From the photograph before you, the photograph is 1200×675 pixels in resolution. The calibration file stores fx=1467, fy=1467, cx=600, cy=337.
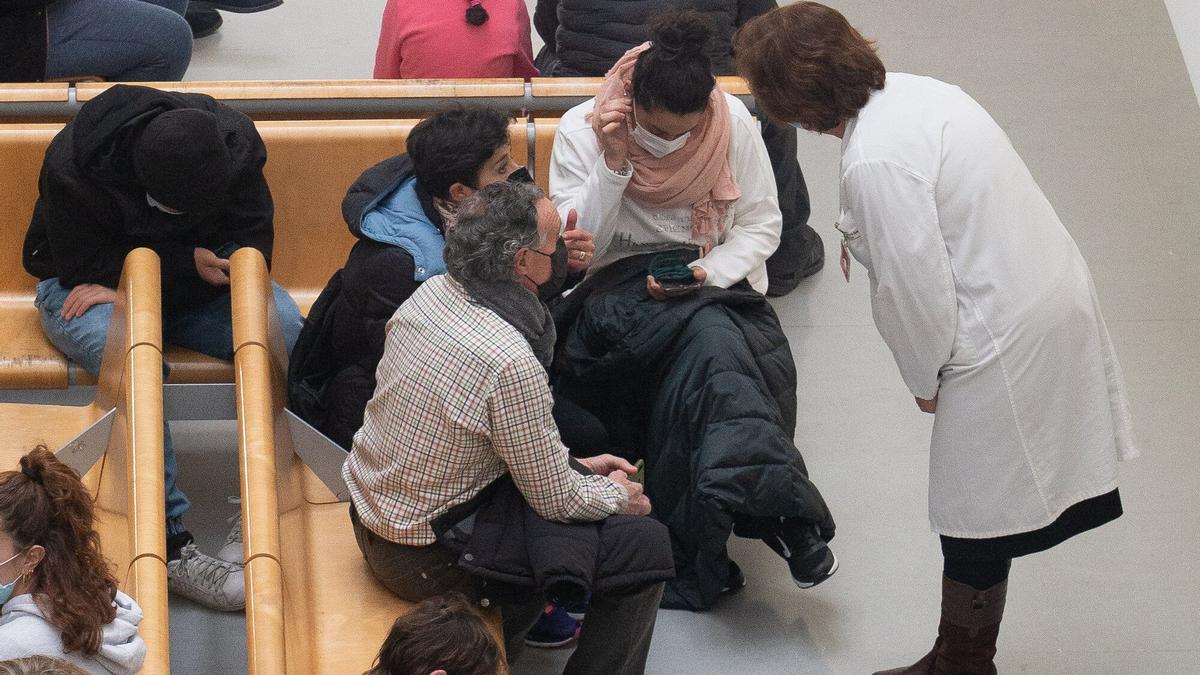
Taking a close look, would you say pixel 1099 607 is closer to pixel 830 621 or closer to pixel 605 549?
pixel 830 621

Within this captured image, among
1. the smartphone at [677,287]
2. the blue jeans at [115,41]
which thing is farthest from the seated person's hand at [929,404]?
the blue jeans at [115,41]

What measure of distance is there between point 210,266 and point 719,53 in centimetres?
177

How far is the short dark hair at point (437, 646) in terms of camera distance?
215cm

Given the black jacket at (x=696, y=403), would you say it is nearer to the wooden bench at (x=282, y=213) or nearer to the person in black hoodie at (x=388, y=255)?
the person in black hoodie at (x=388, y=255)

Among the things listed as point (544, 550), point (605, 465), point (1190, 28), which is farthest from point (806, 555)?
point (1190, 28)

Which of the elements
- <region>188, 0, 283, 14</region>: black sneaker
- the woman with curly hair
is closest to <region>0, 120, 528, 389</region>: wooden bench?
the woman with curly hair

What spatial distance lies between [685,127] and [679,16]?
0.87 feet

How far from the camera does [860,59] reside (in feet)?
9.46

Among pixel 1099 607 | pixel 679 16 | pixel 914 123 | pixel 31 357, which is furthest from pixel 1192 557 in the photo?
pixel 31 357

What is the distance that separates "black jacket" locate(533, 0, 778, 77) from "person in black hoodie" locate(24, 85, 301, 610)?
1.28 meters

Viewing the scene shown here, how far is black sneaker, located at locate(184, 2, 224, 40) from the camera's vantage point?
6305 millimetres

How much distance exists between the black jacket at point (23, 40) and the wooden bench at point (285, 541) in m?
1.59

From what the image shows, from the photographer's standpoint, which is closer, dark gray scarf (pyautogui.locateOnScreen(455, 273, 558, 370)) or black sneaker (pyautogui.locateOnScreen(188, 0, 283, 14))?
dark gray scarf (pyautogui.locateOnScreen(455, 273, 558, 370))

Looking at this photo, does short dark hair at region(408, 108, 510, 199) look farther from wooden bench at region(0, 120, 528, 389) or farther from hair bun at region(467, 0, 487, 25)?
hair bun at region(467, 0, 487, 25)
